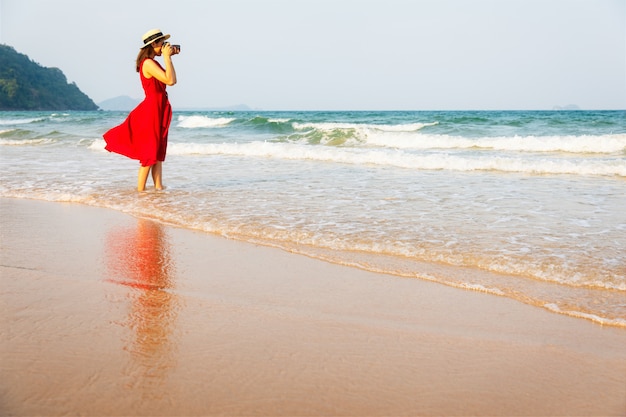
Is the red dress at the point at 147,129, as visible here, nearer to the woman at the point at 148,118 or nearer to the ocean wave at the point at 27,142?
the woman at the point at 148,118

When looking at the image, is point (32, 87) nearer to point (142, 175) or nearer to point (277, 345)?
point (142, 175)

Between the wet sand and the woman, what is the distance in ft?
9.61

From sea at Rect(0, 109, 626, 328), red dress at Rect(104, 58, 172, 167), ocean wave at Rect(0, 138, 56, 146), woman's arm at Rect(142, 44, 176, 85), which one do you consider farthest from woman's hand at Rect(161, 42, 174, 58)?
ocean wave at Rect(0, 138, 56, 146)

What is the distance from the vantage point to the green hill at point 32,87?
257 feet

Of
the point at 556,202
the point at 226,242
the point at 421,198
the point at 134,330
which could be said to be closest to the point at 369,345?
the point at 134,330

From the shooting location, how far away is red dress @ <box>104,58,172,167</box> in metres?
6.46

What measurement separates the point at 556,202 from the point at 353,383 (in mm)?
4894

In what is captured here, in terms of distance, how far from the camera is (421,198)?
632cm

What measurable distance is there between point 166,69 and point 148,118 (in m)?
0.65

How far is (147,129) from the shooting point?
6.53m

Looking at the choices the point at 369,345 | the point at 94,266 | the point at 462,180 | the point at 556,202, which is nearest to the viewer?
the point at 369,345

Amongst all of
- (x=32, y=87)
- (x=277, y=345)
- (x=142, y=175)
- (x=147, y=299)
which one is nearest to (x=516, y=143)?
(x=142, y=175)

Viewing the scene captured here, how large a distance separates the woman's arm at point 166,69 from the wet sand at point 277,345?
2890mm

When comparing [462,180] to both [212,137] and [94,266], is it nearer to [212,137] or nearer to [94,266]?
[94,266]
